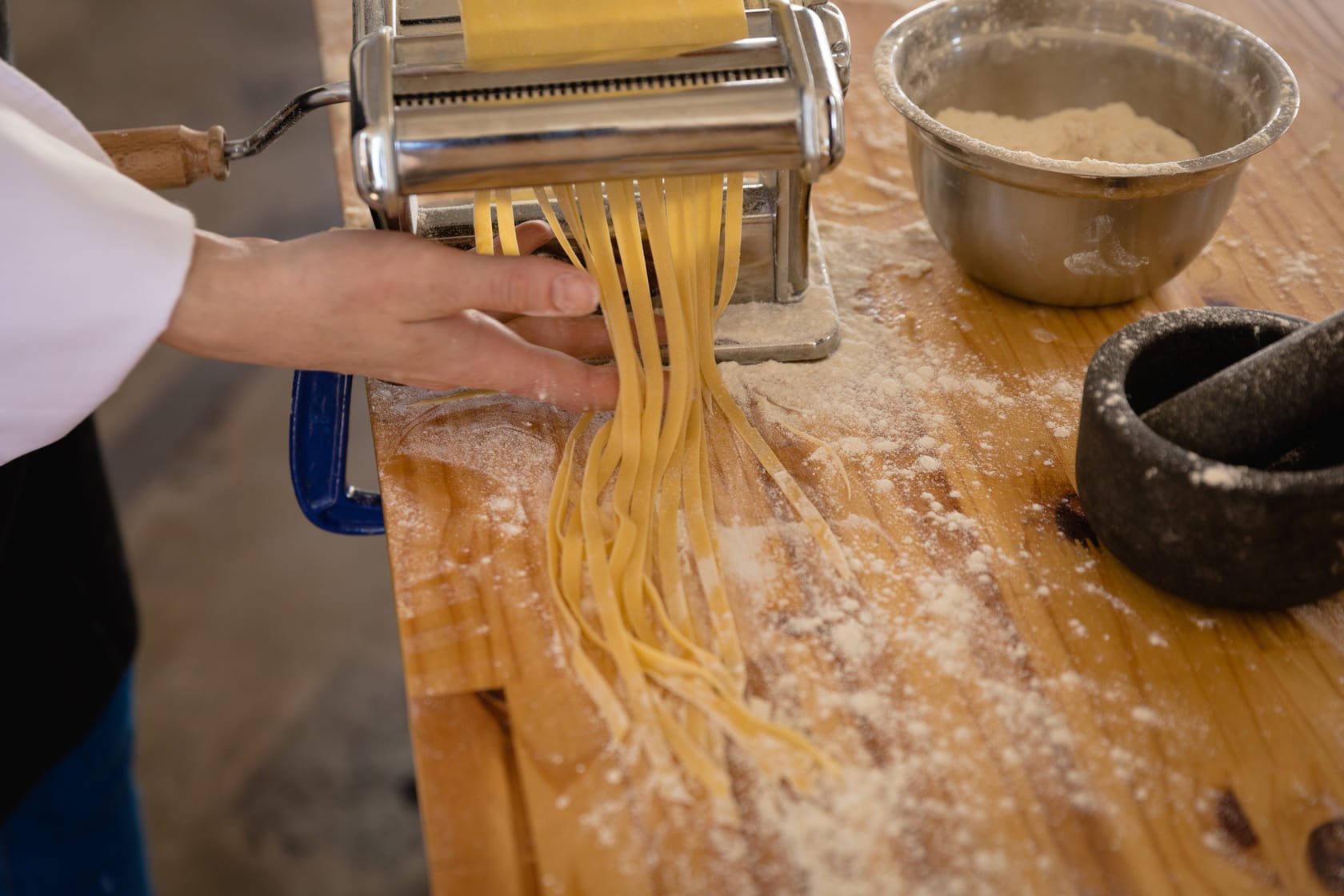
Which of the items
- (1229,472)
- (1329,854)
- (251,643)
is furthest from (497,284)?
(251,643)

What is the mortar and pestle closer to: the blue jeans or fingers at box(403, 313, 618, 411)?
fingers at box(403, 313, 618, 411)

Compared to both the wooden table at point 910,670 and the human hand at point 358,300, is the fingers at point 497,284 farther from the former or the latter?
the wooden table at point 910,670

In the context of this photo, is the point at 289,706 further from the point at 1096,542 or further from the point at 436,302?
the point at 1096,542

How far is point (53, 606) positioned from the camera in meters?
1.24

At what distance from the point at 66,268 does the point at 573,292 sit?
33 centimetres

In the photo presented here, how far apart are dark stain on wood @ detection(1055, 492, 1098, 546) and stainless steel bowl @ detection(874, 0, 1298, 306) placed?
0.23 meters

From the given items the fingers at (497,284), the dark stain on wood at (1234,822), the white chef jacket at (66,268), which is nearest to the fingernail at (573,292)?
the fingers at (497,284)

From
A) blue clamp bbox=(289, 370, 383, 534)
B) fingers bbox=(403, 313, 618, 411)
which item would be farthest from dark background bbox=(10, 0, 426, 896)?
fingers bbox=(403, 313, 618, 411)

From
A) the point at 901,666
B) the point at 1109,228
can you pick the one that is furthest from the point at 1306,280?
the point at 901,666

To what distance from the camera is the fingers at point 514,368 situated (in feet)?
2.88

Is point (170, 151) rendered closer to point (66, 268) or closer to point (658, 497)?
point (66, 268)

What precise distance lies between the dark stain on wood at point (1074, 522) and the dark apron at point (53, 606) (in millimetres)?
945

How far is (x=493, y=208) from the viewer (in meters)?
1.03

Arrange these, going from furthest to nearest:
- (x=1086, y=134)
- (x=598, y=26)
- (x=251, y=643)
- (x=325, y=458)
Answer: (x=251, y=643) → (x=1086, y=134) → (x=325, y=458) → (x=598, y=26)
